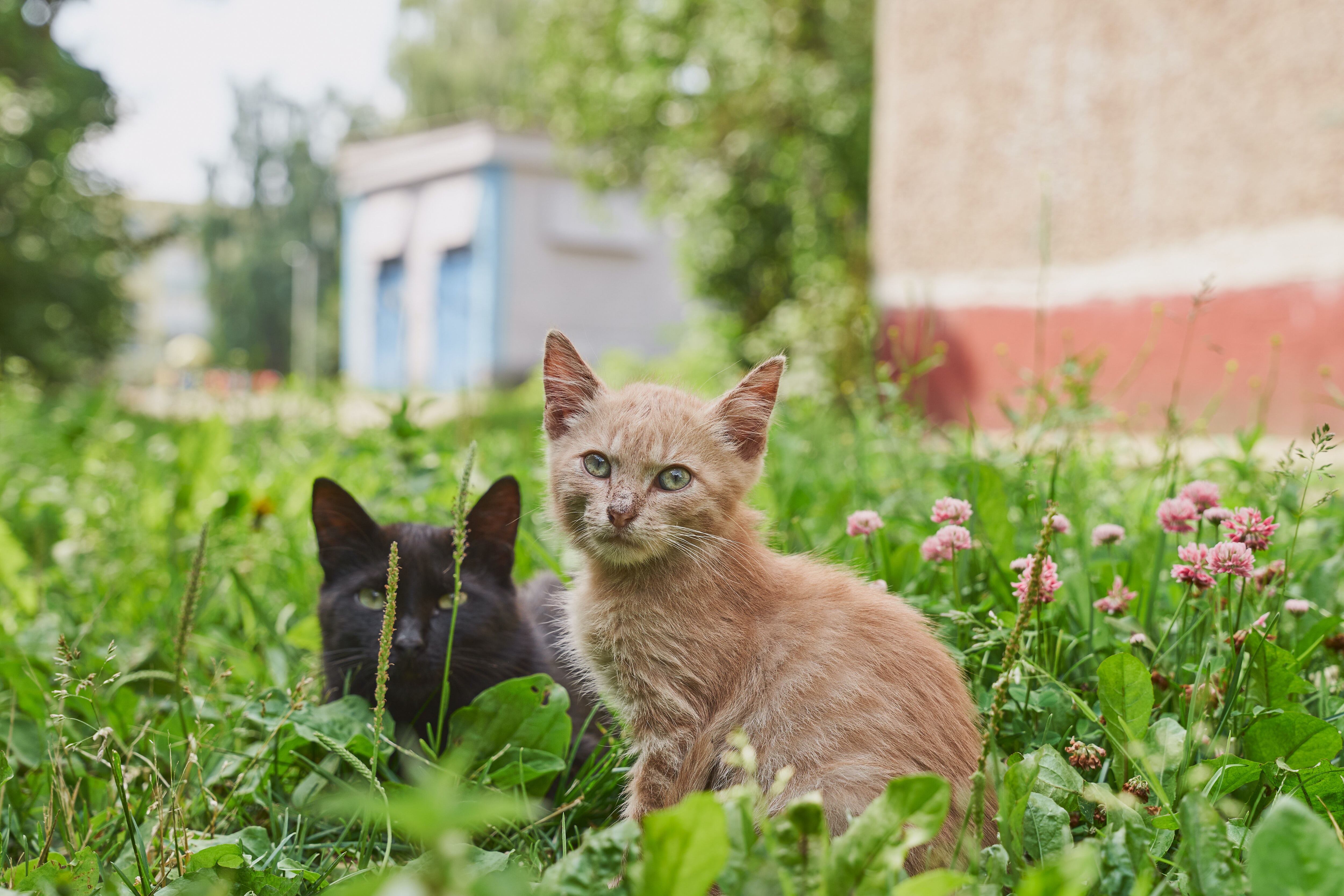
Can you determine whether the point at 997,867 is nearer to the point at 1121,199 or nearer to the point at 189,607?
the point at 189,607

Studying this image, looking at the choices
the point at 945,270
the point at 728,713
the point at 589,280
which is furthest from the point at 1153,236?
the point at 589,280

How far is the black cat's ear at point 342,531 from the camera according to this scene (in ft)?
6.67

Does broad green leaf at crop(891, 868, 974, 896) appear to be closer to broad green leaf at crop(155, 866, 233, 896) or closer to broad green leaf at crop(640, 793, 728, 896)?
broad green leaf at crop(640, 793, 728, 896)

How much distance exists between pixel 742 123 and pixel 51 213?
Answer: 299 inches

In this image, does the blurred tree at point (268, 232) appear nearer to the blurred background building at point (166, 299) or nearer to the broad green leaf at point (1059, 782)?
the blurred background building at point (166, 299)

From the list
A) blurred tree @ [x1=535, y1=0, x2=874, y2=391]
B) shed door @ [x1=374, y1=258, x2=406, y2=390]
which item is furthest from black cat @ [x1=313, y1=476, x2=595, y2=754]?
shed door @ [x1=374, y1=258, x2=406, y2=390]

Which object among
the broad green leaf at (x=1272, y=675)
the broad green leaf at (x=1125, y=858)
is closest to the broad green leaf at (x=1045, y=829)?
the broad green leaf at (x=1125, y=858)

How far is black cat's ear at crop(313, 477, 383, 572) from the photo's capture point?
203cm

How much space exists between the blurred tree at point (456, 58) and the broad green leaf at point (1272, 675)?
85.4ft

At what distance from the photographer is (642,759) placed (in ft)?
4.90

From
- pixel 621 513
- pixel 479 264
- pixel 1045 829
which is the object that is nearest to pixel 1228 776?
pixel 1045 829

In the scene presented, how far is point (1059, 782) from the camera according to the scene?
1342mm

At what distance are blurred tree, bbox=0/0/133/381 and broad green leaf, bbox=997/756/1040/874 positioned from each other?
32.9ft

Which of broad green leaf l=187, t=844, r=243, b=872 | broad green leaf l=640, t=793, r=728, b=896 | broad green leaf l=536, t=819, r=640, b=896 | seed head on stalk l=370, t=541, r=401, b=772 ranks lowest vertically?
broad green leaf l=187, t=844, r=243, b=872
